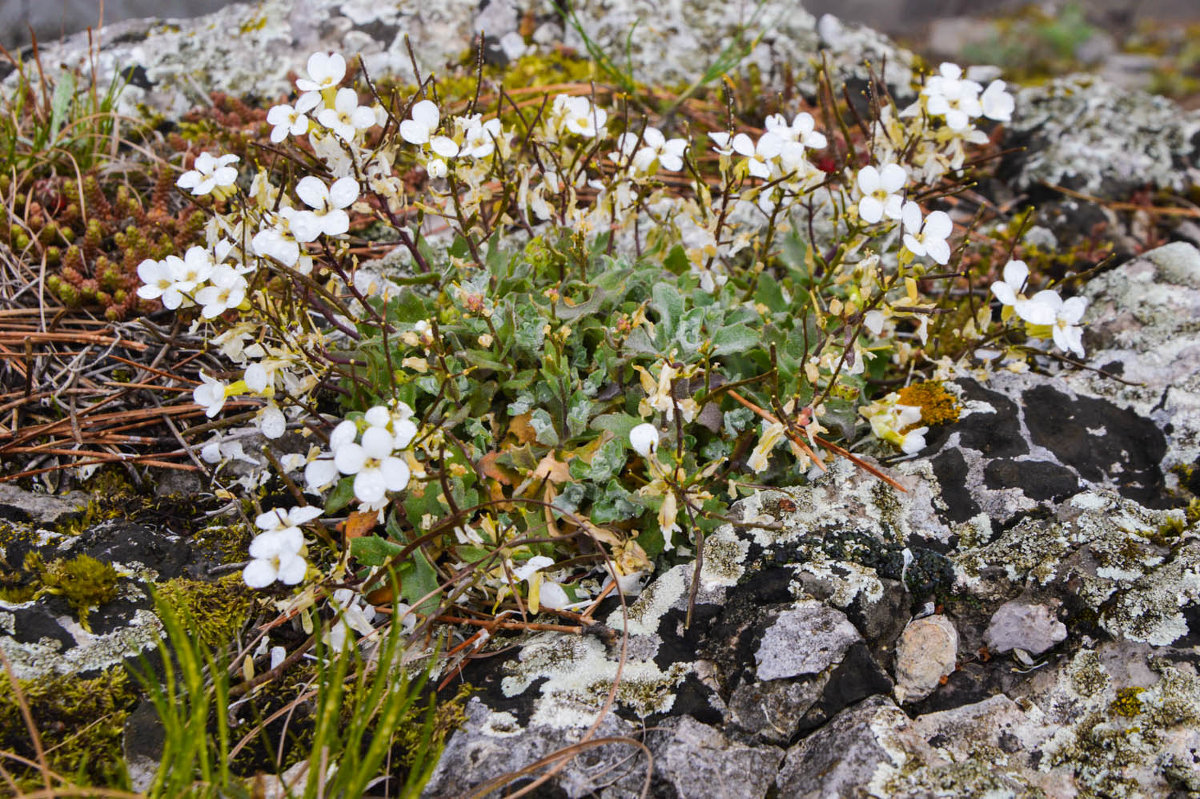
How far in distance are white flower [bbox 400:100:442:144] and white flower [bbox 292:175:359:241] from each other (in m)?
0.25

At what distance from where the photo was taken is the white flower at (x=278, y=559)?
86.4 inches

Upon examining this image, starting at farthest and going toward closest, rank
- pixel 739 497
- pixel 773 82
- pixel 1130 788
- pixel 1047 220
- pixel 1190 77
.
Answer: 1. pixel 1190 77
2. pixel 773 82
3. pixel 1047 220
4. pixel 739 497
5. pixel 1130 788

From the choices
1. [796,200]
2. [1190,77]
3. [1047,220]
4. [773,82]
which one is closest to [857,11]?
[1190,77]

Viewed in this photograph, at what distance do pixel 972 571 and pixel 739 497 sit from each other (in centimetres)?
77

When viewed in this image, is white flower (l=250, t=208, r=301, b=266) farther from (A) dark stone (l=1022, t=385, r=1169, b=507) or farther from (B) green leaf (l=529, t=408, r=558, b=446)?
(A) dark stone (l=1022, t=385, r=1169, b=507)

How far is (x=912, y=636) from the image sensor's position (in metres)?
2.39

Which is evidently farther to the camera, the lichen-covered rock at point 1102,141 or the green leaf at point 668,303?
the lichen-covered rock at point 1102,141

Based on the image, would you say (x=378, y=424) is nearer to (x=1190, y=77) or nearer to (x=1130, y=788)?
(x=1130, y=788)

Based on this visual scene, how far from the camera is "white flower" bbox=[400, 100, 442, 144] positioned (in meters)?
2.65

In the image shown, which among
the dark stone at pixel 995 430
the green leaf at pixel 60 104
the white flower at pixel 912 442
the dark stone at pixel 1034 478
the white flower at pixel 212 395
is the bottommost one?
the dark stone at pixel 1034 478

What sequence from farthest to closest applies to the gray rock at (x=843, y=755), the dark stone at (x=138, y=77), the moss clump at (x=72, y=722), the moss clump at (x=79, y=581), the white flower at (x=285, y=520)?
the dark stone at (x=138, y=77) < the moss clump at (x=79, y=581) < the white flower at (x=285, y=520) < the moss clump at (x=72, y=722) < the gray rock at (x=843, y=755)

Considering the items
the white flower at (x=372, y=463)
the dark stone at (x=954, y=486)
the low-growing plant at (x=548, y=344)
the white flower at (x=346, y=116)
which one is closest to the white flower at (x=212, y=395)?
the low-growing plant at (x=548, y=344)

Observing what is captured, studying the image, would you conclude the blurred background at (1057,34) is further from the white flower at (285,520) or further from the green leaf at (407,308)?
the white flower at (285,520)

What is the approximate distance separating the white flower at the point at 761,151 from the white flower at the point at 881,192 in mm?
334
